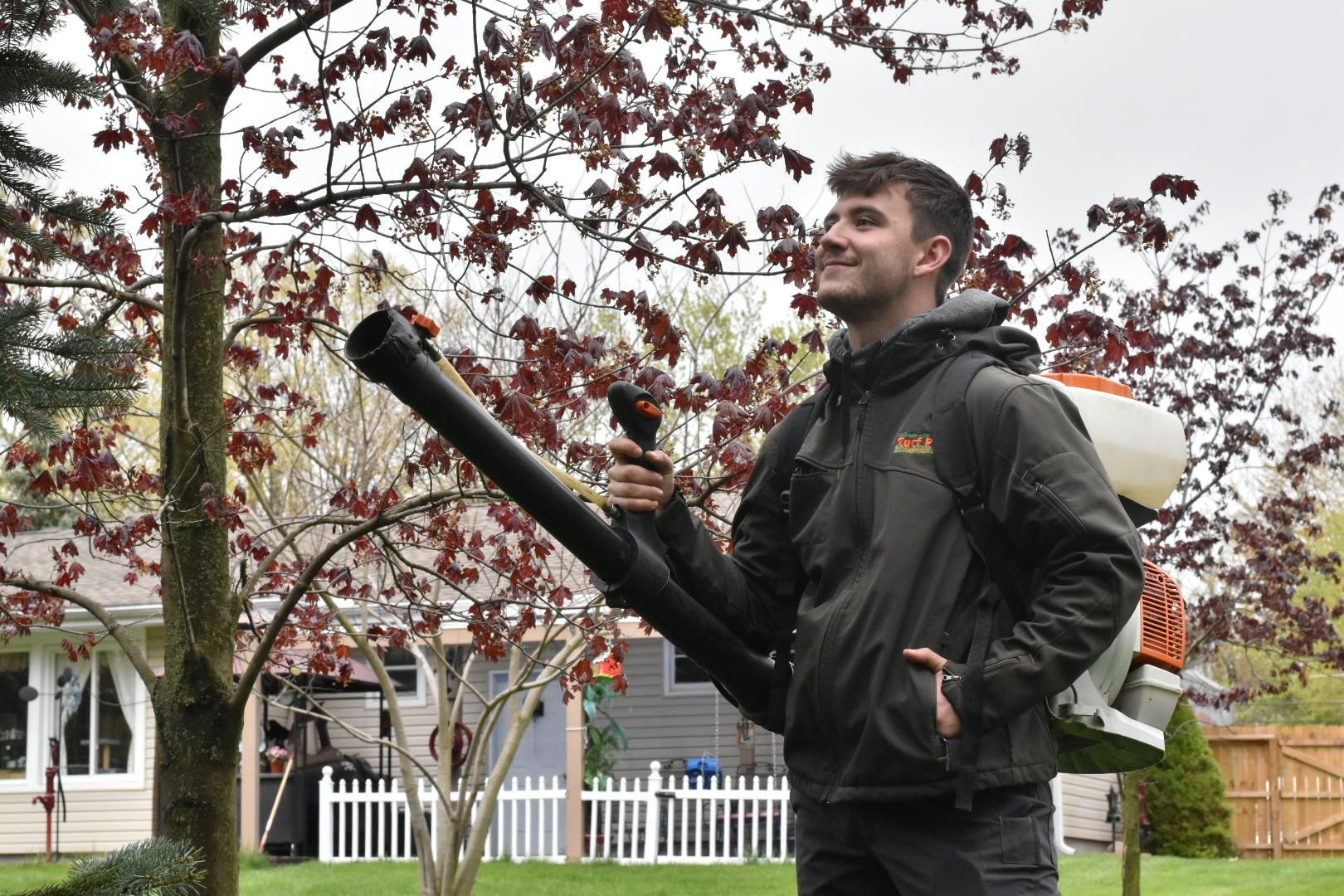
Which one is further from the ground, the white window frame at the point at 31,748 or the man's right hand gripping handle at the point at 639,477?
the man's right hand gripping handle at the point at 639,477

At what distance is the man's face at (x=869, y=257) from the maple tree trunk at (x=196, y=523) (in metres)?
2.79

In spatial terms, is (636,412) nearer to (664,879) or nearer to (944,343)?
(944,343)

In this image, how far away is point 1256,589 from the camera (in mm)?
11031

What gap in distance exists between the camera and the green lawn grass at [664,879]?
11992mm

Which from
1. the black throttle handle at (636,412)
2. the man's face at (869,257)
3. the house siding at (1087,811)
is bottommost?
the house siding at (1087,811)

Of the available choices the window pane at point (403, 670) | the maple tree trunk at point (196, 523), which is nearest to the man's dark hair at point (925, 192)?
the maple tree trunk at point (196, 523)

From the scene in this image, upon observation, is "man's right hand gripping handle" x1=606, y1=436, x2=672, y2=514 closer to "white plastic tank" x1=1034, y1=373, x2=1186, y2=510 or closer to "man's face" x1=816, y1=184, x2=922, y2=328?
"man's face" x1=816, y1=184, x2=922, y2=328

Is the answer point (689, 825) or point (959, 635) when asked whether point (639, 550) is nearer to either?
point (959, 635)

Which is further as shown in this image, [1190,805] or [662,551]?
[1190,805]

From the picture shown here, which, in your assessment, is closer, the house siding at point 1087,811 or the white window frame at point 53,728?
the white window frame at point 53,728

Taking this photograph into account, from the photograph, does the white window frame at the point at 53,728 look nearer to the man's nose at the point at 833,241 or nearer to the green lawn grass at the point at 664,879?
the green lawn grass at the point at 664,879

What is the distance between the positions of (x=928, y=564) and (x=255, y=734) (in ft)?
47.8

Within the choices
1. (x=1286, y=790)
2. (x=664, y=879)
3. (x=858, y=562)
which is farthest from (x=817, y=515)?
(x=1286, y=790)

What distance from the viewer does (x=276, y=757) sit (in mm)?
15844
